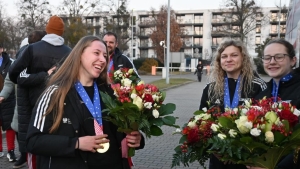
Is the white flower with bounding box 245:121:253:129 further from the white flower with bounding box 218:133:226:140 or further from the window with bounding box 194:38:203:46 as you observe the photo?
the window with bounding box 194:38:203:46

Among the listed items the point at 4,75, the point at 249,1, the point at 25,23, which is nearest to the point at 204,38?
the point at 249,1

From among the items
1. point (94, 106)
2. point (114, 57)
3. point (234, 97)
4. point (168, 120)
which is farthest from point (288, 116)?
point (114, 57)

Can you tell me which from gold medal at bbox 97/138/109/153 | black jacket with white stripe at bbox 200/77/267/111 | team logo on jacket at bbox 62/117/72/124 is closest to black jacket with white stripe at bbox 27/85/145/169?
team logo on jacket at bbox 62/117/72/124

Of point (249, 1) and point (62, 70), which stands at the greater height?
point (249, 1)

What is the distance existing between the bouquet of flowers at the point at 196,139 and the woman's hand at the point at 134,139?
313mm

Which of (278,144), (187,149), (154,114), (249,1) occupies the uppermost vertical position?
(249,1)

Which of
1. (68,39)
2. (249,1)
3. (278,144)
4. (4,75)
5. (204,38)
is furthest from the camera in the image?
(204,38)

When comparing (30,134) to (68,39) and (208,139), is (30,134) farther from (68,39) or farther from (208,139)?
(68,39)

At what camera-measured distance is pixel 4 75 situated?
6.23 meters

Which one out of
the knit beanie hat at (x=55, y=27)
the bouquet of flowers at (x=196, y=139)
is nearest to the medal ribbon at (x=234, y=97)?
the bouquet of flowers at (x=196, y=139)

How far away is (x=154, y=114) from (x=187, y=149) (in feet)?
1.44

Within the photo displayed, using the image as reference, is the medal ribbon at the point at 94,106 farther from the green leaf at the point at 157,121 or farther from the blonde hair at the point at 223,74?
the blonde hair at the point at 223,74

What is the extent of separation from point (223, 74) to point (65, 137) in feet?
6.54

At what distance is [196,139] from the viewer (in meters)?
2.39
